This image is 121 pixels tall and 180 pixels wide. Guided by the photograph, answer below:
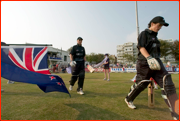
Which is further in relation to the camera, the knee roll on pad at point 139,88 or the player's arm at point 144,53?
the knee roll on pad at point 139,88

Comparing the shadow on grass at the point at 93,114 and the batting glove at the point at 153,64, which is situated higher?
the batting glove at the point at 153,64

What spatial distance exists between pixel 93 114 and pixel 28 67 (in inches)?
67.5

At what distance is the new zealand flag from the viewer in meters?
1.97

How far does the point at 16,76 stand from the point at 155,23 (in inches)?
117

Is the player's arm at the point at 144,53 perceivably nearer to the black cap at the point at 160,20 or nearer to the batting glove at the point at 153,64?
the batting glove at the point at 153,64

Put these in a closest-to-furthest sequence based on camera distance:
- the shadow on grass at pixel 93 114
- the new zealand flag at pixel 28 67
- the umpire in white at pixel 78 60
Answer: the shadow on grass at pixel 93 114, the new zealand flag at pixel 28 67, the umpire in white at pixel 78 60

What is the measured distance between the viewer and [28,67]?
230 centimetres

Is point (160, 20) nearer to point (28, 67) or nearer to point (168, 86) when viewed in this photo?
point (168, 86)

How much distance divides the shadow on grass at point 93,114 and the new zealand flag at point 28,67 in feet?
2.04

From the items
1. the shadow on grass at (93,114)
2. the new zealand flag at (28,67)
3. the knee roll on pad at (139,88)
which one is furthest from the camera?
the knee roll on pad at (139,88)

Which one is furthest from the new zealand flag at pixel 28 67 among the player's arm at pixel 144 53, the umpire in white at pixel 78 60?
the player's arm at pixel 144 53

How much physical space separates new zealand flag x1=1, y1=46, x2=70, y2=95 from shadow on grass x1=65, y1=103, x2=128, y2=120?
2.04ft

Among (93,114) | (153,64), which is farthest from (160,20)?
(93,114)

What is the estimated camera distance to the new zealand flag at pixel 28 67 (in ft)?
6.48
